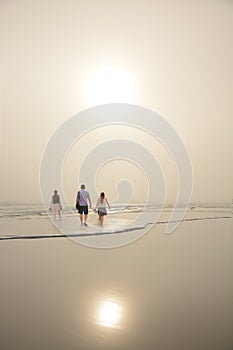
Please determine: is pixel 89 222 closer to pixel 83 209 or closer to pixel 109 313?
pixel 83 209

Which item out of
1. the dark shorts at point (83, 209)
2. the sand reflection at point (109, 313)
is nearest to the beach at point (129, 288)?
the sand reflection at point (109, 313)

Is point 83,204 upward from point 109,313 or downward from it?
upward

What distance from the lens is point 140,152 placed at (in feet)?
4.24

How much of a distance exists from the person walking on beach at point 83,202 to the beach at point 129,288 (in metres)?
0.11

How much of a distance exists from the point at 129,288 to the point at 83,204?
1.23 feet

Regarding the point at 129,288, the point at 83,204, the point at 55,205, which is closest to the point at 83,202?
the point at 83,204

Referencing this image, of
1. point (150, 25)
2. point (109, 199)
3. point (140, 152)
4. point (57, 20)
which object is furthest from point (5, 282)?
point (150, 25)

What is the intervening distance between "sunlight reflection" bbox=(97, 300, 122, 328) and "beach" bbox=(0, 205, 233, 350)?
1 cm

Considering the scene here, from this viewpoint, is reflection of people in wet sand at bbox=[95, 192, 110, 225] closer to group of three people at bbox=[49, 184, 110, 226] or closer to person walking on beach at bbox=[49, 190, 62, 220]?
group of three people at bbox=[49, 184, 110, 226]

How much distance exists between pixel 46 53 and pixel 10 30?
170mm

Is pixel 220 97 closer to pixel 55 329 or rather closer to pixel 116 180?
pixel 116 180

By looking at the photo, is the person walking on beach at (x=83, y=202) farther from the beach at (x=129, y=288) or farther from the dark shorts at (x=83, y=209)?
the beach at (x=129, y=288)

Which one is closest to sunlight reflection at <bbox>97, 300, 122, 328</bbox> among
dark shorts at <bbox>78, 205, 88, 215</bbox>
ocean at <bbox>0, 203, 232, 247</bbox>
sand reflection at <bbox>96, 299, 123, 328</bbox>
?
sand reflection at <bbox>96, 299, 123, 328</bbox>

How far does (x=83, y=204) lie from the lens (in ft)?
4.21
